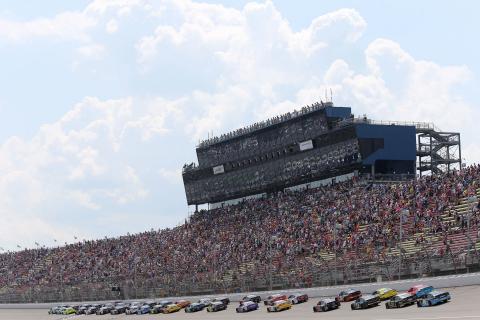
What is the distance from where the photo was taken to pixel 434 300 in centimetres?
5028

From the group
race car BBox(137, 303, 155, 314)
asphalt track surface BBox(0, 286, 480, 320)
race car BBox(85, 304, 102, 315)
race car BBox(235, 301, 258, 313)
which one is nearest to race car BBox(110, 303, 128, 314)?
race car BBox(137, 303, 155, 314)

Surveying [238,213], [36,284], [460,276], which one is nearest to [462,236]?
[460,276]

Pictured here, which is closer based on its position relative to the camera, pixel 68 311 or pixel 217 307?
pixel 217 307

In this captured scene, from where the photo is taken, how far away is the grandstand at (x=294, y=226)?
68625 millimetres

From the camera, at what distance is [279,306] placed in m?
63.3

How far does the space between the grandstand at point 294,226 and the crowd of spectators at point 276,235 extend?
0.21 m

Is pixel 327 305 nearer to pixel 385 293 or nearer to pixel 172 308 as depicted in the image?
pixel 385 293

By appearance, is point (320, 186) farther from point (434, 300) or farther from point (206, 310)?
point (434, 300)

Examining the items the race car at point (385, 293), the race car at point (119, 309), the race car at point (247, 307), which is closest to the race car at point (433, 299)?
the race car at point (385, 293)

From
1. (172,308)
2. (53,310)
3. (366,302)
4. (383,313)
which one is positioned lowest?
(53,310)

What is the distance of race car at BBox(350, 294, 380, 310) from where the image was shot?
5528cm

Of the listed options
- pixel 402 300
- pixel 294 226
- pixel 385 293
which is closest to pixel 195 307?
pixel 294 226

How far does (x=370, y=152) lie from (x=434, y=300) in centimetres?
4358

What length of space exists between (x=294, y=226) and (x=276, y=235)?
2.26 meters
